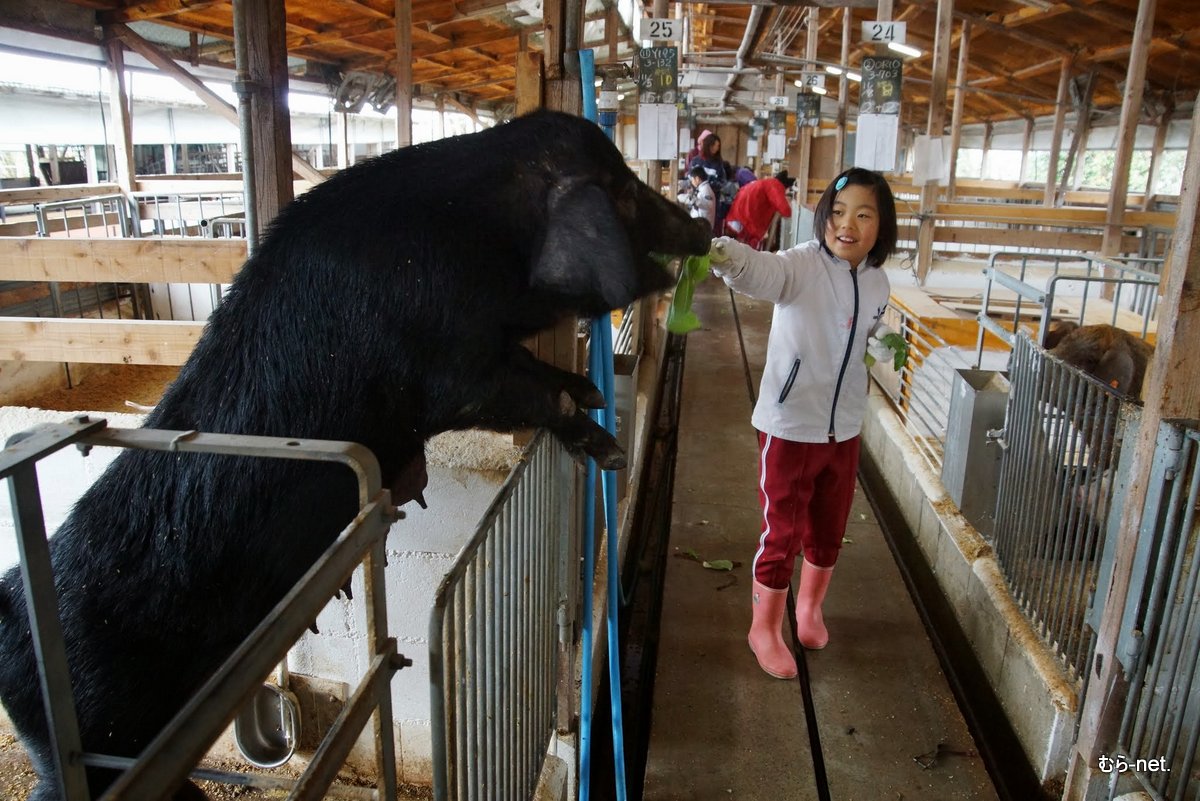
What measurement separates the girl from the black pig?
3.58 ft

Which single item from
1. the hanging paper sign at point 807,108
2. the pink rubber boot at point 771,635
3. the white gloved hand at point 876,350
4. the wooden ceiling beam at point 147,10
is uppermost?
the wooden ceiling beam at point 147,10

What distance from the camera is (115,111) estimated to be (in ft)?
25.2

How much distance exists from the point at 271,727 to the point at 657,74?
401cm

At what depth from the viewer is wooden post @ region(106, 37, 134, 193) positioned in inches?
283

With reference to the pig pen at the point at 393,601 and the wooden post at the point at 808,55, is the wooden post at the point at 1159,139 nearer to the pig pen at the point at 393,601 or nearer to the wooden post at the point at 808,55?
the wooden post at the point at 808,55

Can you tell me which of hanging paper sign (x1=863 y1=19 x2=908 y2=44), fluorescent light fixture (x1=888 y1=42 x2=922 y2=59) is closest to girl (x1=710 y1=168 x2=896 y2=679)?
hanging paper sign (x1=863 y1=19 x2=908 y2=44)

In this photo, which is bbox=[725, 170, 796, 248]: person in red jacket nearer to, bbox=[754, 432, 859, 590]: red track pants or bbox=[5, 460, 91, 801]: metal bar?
bbox=[754, 432, 859, 590]: red track pants

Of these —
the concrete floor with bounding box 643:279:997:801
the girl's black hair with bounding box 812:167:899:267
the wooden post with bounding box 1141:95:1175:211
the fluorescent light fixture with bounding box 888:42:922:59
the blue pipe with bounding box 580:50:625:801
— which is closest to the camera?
the blue pipe with bounding box 580:50:625:801

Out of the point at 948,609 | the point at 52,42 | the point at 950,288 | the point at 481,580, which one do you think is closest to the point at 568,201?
the point at 481,580

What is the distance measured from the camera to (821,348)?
10.00 ft

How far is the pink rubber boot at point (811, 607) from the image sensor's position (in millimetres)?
3434

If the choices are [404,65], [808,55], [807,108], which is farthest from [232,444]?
[808,55]

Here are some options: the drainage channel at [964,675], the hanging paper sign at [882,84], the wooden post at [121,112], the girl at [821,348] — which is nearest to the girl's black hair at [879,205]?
the girl at [821,348]

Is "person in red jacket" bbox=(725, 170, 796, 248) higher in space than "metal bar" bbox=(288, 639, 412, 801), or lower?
higher
